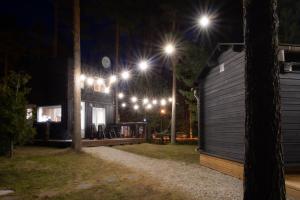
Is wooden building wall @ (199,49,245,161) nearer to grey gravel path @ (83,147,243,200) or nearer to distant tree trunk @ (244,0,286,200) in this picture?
grey gravel path @ (83,147,243,200)

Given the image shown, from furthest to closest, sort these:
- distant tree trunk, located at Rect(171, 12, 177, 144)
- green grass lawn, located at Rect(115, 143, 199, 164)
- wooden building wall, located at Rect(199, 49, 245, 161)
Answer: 1. distant tree trunk, located at Rect(171, 12, 177, 144)
2. green grass lawn, located at Rect(115, 143, 199, 164)
3. wooden building wall, located at Rect(199, 49, 245, 161)

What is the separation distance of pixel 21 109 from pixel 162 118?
18.9 m

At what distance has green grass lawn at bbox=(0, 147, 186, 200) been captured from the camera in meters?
7.66

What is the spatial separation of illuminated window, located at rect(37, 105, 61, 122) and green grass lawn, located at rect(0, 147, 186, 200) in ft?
24.0

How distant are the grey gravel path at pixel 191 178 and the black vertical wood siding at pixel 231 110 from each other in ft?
3.48

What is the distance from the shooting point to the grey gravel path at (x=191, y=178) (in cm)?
786

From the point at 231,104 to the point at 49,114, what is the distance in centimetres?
1451

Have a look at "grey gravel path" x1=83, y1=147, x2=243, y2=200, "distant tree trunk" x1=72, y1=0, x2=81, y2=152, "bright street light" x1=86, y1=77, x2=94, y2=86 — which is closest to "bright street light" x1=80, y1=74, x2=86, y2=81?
"bright street light" x1=86, y1=77, x2=94, y2=86

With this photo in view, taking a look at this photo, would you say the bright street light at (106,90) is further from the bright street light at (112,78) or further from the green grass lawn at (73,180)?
the green grass lawn at (73,180)

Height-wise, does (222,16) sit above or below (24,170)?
above

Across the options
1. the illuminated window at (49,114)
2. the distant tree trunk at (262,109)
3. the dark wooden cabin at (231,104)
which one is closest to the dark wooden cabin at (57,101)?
the illuminated window at (49,114)

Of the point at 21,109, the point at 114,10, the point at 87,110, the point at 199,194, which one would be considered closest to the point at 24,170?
the point at 21,109

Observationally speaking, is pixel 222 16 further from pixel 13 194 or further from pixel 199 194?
pixel 13 194

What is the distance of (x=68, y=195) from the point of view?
24.8 feet
